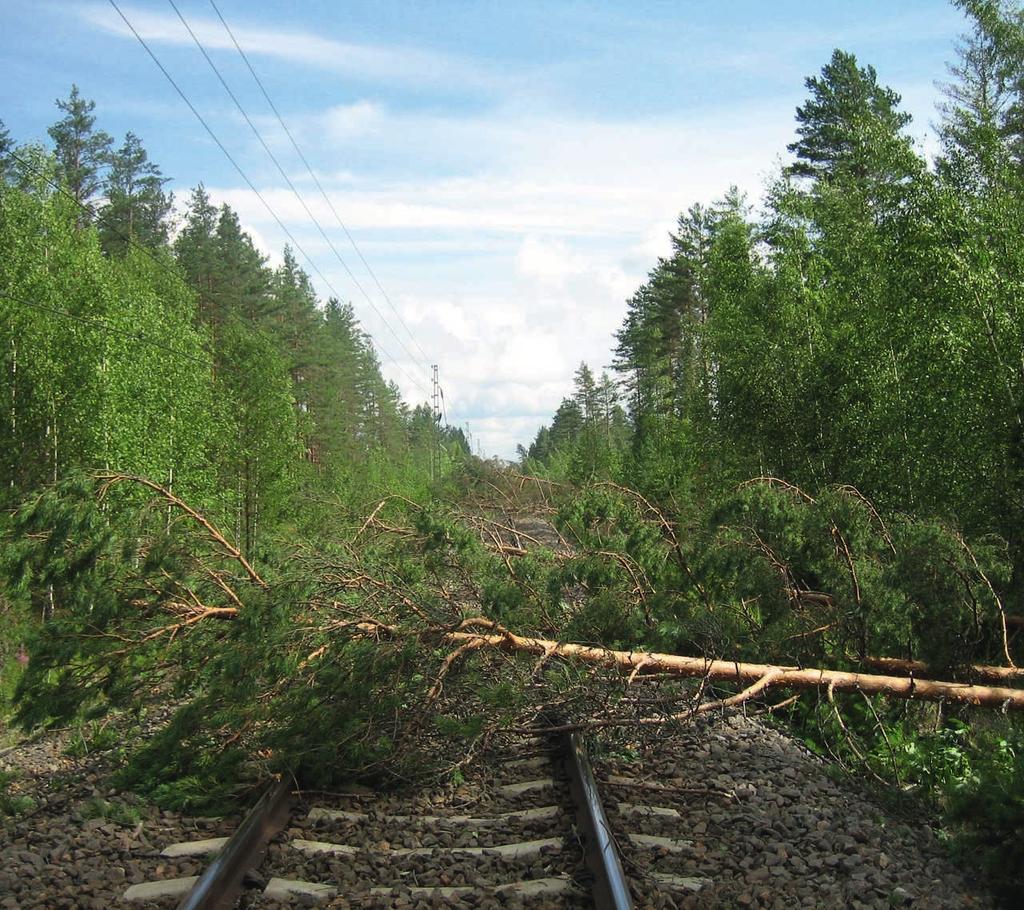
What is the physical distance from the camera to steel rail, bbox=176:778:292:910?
400cm

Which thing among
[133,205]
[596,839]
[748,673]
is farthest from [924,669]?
[133,205]

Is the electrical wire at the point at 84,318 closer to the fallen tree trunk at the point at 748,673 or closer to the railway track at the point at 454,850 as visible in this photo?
the fallen tree trunk at the point at 748,673

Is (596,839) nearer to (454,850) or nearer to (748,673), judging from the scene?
(454,850)

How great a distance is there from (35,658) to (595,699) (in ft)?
12.7

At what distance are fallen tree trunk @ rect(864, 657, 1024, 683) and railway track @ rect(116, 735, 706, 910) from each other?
2.48 meters

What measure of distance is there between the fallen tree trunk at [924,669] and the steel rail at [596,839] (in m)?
2.58

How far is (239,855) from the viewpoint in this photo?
4.45 m

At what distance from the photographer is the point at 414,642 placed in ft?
20.0

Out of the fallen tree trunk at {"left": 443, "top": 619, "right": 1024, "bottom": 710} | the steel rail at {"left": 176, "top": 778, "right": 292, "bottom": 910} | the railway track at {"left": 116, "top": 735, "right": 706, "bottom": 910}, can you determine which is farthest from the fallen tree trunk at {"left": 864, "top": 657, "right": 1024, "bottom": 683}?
the steel rail at {"left": 176, "top": 778, "right": 292, "bottom": 910}

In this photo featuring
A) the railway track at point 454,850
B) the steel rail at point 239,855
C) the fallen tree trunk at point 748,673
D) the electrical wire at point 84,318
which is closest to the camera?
the steel rail at point 239,855

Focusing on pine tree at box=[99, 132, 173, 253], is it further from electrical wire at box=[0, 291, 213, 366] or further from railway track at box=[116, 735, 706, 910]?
railway track at box=[116, 735, 706, 910]

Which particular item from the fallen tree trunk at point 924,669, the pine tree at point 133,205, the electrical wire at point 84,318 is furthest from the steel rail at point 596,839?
the pine tree at point 133,205

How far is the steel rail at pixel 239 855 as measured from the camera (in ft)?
13.1

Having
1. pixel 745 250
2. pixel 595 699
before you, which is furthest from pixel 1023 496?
pixel 745 250
